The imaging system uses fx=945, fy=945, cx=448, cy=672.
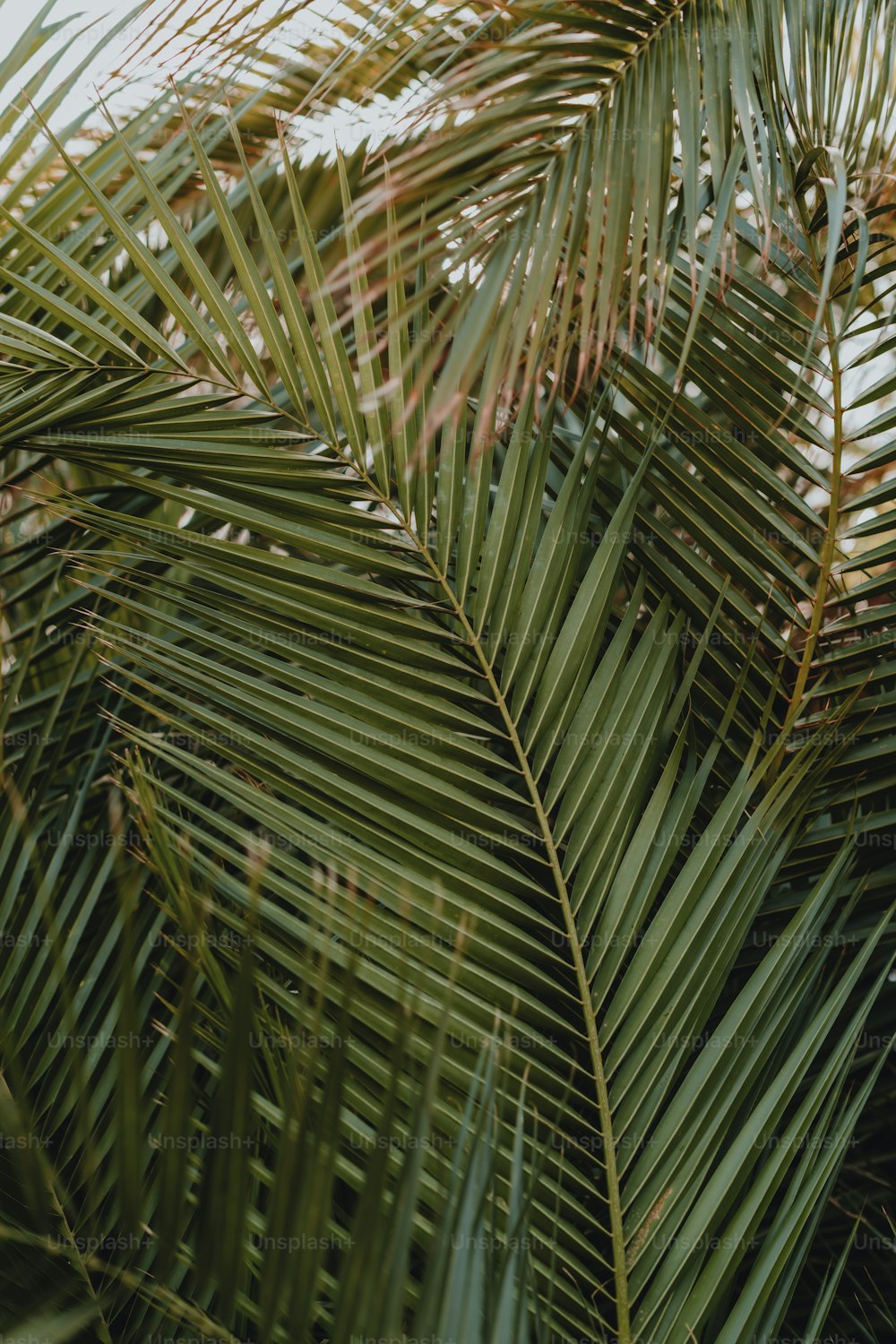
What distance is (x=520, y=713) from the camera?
99 centimetres

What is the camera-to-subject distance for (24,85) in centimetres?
139

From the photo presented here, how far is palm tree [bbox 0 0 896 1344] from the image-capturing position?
822 millimetres

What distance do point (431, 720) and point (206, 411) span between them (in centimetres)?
43

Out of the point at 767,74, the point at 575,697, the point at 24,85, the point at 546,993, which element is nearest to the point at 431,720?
the point at 575,697

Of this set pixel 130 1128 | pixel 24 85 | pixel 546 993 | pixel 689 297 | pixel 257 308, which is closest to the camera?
pixel 130 1128

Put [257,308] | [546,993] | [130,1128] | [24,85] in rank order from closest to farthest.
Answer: [130,1128] < [546,993] < [257,308] < [24,85]

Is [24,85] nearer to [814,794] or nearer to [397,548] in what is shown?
[397,548]

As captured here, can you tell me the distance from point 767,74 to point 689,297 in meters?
0.25

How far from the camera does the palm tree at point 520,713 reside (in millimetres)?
822

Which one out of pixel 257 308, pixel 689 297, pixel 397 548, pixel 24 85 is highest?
pixel 24 85

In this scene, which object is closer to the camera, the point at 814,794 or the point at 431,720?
the point at 431,720

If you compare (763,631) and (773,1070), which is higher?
(763,631)

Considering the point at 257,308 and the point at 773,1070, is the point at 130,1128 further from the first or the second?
the point at 257,308

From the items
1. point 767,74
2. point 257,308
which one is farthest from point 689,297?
point 257,308
